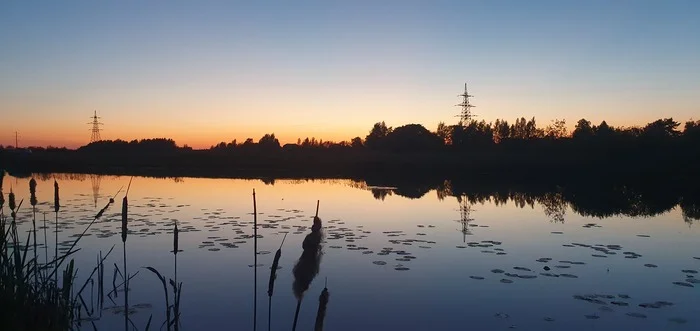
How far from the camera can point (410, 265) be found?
34.5 feet

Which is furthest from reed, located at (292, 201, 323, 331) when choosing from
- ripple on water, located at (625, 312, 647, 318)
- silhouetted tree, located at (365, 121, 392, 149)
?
silhouetted tree, located at (365, 121, 392, 149)

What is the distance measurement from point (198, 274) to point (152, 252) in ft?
7.26

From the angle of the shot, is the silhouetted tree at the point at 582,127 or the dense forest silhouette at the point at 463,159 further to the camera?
the silhouetted tree at the point at 582,127

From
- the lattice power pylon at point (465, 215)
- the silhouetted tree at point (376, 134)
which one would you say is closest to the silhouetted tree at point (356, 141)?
the silhouetted tree at point (376, 134)

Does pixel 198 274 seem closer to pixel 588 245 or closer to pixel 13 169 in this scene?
pixel 588 245

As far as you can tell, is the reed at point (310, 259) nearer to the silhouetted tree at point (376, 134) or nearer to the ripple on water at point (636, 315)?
the ripple on water at point (636, 315)

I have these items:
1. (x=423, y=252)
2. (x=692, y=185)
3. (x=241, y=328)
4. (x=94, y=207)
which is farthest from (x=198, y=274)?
(x=692, y=185)

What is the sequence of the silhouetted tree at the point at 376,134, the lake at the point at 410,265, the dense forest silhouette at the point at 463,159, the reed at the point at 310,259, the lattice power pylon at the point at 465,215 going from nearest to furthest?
the reed at the point at 310,259 → the lake at the point at 410,265 → the lattice power pylon at the point at 465,215 → the dense forest silhouette at the point at 463,159 → the silhouetted tree at the point at 376,134

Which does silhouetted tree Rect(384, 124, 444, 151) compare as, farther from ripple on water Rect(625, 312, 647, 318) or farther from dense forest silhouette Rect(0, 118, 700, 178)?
ripple on water Rect(625, 312, 647, 318)

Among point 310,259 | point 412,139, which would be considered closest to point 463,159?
point 412,139

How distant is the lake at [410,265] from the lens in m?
7.40

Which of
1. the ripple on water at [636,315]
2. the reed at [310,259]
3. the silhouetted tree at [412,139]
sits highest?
the silhouetted tree at [412,139]

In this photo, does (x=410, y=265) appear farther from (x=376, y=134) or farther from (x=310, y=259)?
(x=376, y=134)

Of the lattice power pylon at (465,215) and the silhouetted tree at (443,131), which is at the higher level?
the silhouetted tree at (443,131)
